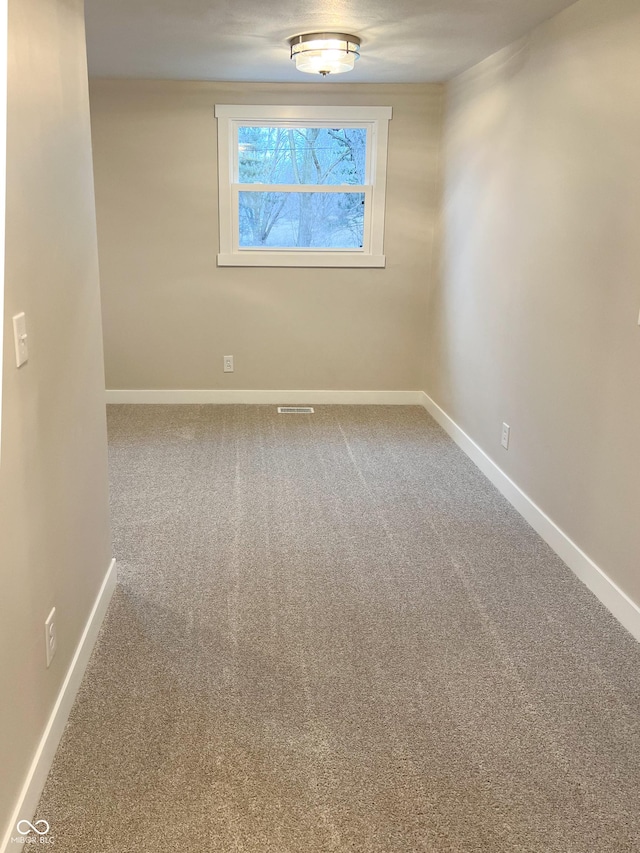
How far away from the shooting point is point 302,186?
16.4ft

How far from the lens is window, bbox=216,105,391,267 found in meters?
4.90

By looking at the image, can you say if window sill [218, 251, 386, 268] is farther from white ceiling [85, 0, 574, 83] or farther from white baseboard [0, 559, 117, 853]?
white baseboard [0, 559, 117, 853]

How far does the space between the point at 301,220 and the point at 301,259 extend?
0.29 meters

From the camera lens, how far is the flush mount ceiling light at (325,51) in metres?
3.40

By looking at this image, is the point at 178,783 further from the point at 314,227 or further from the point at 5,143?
the point at 314,227

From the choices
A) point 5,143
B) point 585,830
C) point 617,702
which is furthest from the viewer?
point 617,702

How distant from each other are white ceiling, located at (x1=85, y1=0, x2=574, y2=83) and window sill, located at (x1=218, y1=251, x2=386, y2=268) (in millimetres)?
1180

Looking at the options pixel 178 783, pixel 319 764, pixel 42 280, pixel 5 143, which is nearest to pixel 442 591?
pixel 319 764

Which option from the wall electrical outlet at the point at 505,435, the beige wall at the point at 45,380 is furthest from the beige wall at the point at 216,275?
the beige wall at the point at 45,380

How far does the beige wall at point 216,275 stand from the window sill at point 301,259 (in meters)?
0.05

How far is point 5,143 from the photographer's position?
1.53 metres

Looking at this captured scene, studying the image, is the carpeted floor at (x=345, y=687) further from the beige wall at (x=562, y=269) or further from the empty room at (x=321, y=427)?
Result: the beige wall at (x=562, y=269)

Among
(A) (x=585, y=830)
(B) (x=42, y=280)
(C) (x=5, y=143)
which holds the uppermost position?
(C) (x=5, y=143)

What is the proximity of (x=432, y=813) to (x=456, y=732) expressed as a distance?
31cm
